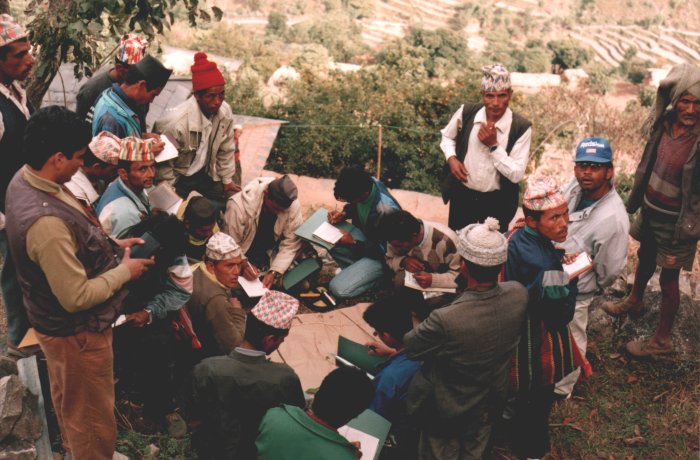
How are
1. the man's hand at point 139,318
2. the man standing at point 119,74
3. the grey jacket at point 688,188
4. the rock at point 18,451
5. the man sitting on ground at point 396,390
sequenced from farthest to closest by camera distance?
the man standing at point 119,74 → the grey jacket at point 688,188 → the man sitting on ground at point 396,390 → the man's hand at point 139,318 → the rock at point 18,451

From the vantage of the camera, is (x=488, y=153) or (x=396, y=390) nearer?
(x=396, y=390)

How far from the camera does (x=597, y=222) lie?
4.17 metres

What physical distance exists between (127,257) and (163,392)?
1.13 metres

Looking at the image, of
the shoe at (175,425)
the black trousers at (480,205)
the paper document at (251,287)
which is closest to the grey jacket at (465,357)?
the shoe at (175,425)

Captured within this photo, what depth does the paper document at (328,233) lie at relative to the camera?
5.28m

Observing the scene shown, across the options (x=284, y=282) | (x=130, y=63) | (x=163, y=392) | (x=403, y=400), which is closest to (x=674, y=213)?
(x=403, y=400)

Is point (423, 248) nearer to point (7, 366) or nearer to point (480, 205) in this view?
point (480, 205)

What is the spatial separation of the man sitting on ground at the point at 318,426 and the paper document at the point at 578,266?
1.48 m

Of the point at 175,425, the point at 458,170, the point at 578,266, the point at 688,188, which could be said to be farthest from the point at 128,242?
the point at 688,188

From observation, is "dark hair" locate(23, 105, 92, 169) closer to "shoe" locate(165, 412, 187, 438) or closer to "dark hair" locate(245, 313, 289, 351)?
"dark hair" locate(245, 313, 289, 351)

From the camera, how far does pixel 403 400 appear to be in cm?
371

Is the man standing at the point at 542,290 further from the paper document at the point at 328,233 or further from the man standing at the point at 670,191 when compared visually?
the paper document at the point at 328,233

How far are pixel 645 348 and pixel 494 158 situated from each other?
1776 mm

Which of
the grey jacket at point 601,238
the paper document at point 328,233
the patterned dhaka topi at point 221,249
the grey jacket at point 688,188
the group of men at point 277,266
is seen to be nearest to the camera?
the group of men at point 277,266
